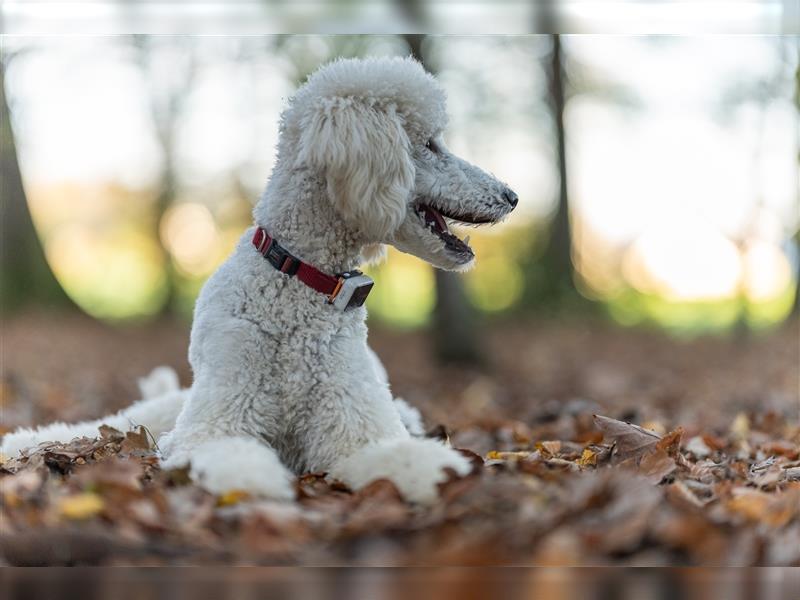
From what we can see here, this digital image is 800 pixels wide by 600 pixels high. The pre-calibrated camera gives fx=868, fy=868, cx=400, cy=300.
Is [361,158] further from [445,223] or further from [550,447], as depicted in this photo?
[550,447]

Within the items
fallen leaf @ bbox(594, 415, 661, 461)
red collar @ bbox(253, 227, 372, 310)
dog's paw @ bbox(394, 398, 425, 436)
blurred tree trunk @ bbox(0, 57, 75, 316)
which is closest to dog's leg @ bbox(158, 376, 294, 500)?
red collar @ bbox(253, 227, 372, 310)

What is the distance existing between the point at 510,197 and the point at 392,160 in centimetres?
58

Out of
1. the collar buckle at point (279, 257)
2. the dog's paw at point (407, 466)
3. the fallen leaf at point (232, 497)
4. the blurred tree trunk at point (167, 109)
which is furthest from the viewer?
the blurred tree trunk at point (167, 109)

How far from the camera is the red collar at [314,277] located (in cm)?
300

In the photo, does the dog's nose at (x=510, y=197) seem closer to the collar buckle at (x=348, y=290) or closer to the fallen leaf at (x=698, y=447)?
the collar buckle at (x=348, y=290)

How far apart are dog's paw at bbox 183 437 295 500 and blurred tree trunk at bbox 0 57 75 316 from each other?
7797mm

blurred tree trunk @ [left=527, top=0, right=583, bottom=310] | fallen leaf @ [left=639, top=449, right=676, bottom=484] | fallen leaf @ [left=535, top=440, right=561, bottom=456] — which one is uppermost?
blurred tree trunk @ [left=527, top=0, right=583, bottom=310]

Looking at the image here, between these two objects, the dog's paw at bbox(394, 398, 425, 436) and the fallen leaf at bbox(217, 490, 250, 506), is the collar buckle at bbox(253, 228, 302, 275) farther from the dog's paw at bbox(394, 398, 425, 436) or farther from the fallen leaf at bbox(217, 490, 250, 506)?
the dog's paw at bbox(394, 398, 425, 436)

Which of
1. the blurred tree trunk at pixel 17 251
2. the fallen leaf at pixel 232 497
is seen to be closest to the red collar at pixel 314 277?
the fallen leaf at pixel 232 497

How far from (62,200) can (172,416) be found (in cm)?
1241

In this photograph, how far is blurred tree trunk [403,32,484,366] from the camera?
984 centimetres

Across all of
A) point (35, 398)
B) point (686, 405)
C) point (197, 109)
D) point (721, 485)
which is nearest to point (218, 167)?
point (197, 109)

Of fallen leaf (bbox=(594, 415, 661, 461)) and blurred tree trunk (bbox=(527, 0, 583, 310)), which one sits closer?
fallen leaf (bbox=(594, 415, 661, 461))

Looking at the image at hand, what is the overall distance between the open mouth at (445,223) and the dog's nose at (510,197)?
0.37 ft
